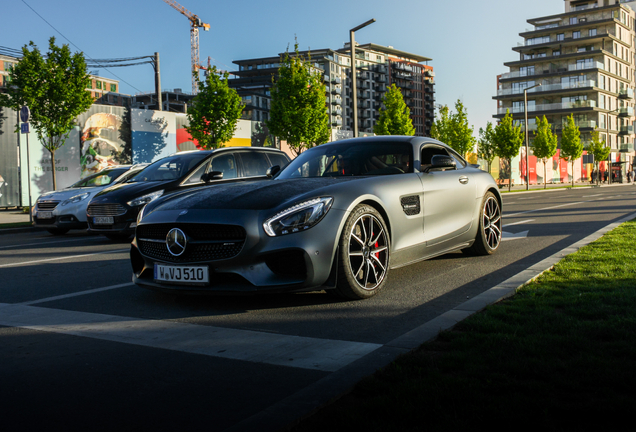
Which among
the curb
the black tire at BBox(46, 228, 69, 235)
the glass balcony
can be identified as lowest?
the curb

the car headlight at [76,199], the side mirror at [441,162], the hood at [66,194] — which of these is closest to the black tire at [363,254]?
the side mirror at [441,162]

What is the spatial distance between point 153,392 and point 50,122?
19390 mm

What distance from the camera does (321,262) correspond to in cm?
470

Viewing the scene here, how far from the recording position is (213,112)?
2856 cm

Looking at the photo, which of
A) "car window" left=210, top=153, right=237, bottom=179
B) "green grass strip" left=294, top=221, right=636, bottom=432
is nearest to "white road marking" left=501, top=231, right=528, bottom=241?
"car window" left=210, top=153, right=237, bottom=179

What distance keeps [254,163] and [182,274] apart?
7.02 metres

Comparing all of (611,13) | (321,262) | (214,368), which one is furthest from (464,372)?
(611,13)

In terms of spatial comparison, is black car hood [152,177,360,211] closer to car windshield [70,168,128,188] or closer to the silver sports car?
the silver sports car

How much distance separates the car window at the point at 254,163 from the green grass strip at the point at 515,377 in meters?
7.67

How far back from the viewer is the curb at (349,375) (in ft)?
8.20

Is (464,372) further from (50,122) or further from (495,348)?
(50,122)

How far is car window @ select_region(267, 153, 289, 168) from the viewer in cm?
1191

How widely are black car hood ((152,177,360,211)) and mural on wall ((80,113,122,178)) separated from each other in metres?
22.8

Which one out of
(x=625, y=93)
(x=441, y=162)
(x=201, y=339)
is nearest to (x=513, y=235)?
(x=441, y=162)
